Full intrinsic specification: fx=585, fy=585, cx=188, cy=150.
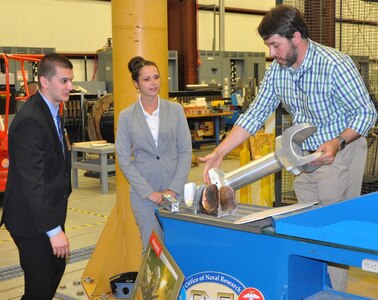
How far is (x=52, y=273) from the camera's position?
9.21ft

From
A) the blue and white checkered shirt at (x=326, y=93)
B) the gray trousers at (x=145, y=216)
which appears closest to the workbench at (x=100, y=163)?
the gray trousers at (x=145, y=216)

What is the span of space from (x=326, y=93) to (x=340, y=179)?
1.38 ft

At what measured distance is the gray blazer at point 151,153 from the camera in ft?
11.4

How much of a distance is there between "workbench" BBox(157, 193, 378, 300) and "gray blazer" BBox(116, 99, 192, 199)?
1.04 m

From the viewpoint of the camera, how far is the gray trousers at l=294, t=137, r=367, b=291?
2.77 m

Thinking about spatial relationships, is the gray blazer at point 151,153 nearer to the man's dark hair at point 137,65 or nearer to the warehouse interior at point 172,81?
the man's dark hair at point 137,65

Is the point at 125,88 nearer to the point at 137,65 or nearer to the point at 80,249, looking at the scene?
the point at 137,65

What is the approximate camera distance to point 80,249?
16.9ft

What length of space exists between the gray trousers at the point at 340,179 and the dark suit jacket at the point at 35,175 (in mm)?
1230

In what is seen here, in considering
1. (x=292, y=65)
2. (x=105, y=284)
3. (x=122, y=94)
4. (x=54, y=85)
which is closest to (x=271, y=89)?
(x=292, y=65)

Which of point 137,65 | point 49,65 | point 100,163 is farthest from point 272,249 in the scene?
point 100,163

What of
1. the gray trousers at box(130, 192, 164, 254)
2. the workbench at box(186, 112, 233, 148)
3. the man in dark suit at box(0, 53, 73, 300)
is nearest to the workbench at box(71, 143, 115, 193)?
the workbench at box(186, 112, 233, 148)

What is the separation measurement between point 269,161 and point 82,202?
5.23 meters

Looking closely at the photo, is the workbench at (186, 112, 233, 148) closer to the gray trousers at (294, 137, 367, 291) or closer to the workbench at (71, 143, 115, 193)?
the workbench at (71, 143, 115, 193)
